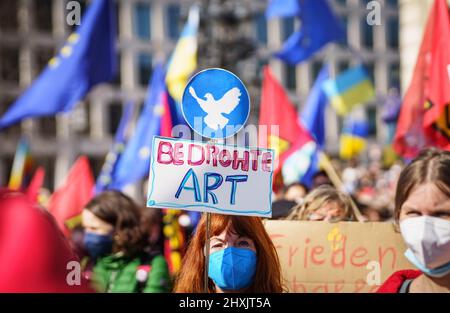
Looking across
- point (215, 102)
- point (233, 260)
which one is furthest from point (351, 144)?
point (233, 260)

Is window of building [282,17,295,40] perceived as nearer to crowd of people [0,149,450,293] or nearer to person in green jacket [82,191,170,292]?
crowd of people [0,149,450,293]

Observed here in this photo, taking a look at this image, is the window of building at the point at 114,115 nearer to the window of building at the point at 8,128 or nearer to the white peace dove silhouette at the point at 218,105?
the window of building at the point at 8,128

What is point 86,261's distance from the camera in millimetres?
5203

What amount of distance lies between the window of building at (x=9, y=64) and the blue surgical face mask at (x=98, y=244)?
37711mm

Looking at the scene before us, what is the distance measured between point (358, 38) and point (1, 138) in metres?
21.4

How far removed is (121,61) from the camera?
4606cm

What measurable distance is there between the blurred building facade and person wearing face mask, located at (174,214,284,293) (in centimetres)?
3320

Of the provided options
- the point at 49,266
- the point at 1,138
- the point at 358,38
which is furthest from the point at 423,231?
the point at 358,38

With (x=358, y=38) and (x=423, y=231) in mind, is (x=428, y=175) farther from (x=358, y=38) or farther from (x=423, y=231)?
(x=358, y=38)

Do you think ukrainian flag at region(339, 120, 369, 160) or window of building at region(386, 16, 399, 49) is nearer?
ukrainian flag at region(339, 120, 369, 160)

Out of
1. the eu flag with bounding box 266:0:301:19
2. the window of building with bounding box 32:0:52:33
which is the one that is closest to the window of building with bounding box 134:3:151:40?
the window of building with bounding box 32:0:52:33

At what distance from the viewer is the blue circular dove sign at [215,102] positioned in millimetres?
3473

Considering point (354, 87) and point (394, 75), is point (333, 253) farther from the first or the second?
Answer: point (394, 75)

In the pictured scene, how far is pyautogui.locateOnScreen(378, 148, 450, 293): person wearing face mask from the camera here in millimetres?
3232
